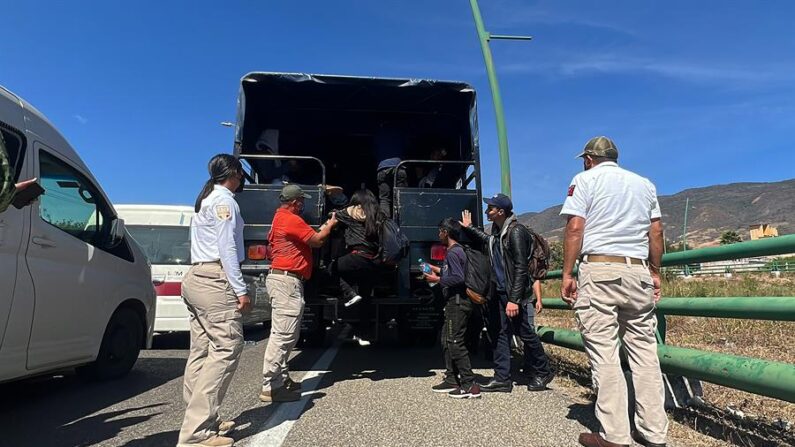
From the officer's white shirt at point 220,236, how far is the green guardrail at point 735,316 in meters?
3.17

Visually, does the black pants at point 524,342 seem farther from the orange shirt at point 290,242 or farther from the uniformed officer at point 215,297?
the uniformed officer at point 215,297

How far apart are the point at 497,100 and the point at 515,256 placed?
570 cm

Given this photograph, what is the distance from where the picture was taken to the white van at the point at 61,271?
160 inches

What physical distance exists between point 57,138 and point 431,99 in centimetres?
440

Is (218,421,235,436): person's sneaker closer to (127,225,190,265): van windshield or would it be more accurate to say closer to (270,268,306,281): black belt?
(270,268,306,281): black belt

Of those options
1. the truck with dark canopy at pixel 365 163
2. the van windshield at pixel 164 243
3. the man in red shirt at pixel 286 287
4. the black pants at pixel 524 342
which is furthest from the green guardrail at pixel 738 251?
the van windshield at pixel 164 243

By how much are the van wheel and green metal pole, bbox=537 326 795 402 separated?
522cm

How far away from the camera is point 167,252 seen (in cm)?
867

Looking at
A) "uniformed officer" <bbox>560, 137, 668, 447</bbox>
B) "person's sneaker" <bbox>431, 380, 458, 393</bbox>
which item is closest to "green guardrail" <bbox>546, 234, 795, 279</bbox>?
"uniformed officer" <bbox>560, 137, 668, 447</bbox>

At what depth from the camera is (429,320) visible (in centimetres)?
664

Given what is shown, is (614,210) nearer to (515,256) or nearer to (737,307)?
(737,307)

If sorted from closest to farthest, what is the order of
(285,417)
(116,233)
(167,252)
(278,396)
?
1. (285,417)
2. (278,396)
3. (116,233)
4. (167,252)

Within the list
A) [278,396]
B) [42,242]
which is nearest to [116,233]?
[42,242]

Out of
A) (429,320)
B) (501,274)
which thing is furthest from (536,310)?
(429,320)
